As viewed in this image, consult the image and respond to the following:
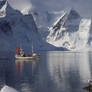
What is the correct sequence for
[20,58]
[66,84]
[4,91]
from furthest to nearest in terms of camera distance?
[20,58] → [66,84] → [4,91]

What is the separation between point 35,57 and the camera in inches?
5502

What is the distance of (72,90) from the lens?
144 feet

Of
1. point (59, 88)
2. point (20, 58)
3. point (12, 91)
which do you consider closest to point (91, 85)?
point (59, 88)

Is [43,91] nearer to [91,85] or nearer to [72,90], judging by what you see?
[72,90]

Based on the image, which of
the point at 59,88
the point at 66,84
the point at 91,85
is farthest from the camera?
the point at 66,84

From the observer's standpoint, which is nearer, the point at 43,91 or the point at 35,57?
the point at 43,91

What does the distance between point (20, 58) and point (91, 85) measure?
9600 cm

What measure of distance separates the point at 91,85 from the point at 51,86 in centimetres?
758

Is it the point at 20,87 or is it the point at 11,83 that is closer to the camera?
the point at 20,87

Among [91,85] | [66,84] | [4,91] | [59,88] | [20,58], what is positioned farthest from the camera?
[20,58]

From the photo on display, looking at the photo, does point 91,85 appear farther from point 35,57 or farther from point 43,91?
point 35,57

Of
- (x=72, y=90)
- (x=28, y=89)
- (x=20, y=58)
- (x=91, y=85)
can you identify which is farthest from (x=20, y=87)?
(x=20, y=58)

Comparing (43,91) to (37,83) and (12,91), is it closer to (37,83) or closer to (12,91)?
(37,83)

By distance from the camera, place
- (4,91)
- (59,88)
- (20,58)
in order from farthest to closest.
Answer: (20,58)
(59,88)
(4,91)
